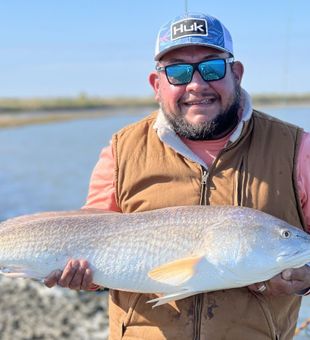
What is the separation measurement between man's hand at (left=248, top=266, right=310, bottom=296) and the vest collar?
815 mm

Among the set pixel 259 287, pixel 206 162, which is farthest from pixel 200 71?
pixel 259 287

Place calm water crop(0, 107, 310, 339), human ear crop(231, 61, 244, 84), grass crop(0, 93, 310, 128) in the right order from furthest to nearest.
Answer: grass crop(0, 93, 310, 128) < calm water crop(0, 107, 310, 339) < human ear crop(231, 61, 244, 84)

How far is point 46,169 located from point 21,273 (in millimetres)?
21611

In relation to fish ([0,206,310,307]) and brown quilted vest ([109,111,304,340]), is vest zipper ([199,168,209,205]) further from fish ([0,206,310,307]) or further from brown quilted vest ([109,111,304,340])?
fish ([0,206,310,307])

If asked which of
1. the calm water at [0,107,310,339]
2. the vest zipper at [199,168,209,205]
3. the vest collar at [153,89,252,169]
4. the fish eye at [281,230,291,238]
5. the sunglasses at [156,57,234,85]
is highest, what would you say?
the sunglasses at [156,57,234,85]

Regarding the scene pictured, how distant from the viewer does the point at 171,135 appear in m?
4.25

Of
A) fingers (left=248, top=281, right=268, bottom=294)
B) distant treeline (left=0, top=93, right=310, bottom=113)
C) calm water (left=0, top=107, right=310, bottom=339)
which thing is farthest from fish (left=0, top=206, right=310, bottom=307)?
distant treeline (left=0, top=93, right=310, bottom=113)

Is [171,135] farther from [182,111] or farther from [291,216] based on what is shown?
[291,216]

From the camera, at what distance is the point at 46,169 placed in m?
25.5

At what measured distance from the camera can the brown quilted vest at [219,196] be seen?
3.95 meters

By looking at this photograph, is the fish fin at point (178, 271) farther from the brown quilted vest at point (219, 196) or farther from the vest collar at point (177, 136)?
the vest collar at point (177, 136)

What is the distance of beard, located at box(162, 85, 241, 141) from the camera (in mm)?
4184

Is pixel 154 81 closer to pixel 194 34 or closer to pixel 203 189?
pixel 194 34

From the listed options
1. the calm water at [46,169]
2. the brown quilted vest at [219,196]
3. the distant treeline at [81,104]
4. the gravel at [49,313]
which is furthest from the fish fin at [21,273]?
the distant treeline at [81,104]
